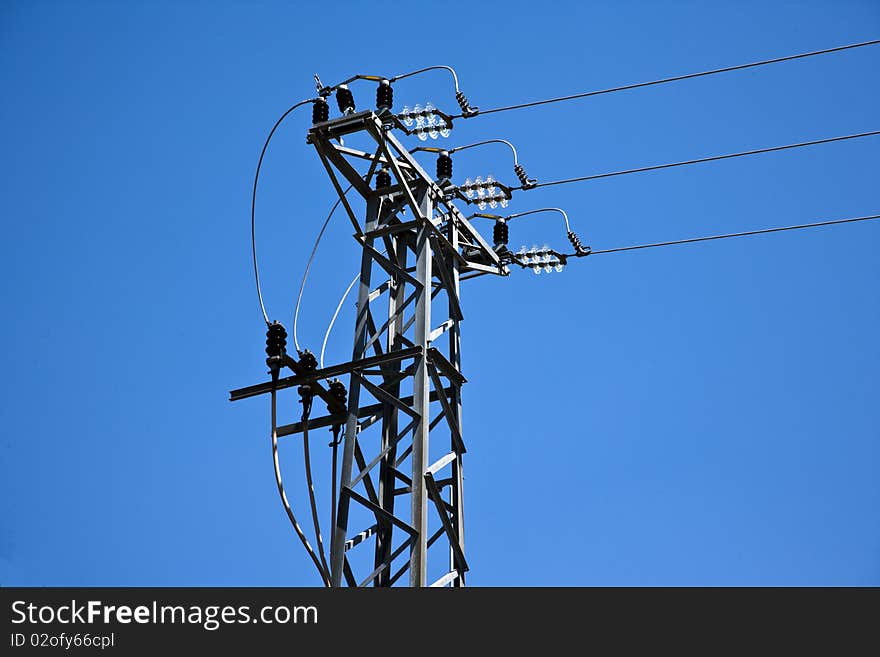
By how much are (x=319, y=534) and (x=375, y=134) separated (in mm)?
3945

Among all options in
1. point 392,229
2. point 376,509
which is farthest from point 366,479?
point 392,229

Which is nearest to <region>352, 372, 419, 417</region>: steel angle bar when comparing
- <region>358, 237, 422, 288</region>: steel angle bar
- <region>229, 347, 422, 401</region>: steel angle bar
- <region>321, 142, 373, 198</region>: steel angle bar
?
<region>229, 347, 422, 401</region>: steel angle bar

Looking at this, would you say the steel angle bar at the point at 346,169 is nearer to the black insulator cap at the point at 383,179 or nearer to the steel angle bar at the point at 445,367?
the black insulator cap at the point at 383,179

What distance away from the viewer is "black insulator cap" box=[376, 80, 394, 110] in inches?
500

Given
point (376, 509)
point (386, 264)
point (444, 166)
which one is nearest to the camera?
point (376, 509)

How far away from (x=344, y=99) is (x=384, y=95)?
41 cm

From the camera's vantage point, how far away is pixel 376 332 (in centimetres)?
1280

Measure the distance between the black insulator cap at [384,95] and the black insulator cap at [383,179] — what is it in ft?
2.88

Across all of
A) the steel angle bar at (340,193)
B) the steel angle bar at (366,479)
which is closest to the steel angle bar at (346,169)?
the steel angle bar at (340,193)

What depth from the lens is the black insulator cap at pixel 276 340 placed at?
41.0 ft

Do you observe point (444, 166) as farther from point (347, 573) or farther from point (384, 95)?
point (347, 573)

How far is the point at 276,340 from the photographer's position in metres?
12.5
